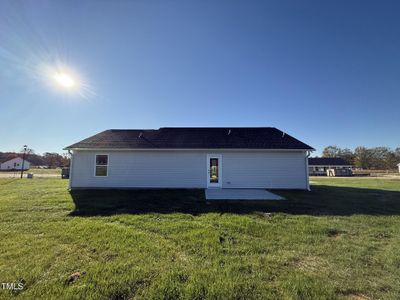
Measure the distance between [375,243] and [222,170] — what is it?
28.3 feet

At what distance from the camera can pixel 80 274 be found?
9.84 ft

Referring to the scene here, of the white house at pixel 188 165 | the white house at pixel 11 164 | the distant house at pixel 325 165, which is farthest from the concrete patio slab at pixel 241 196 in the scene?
the white house at pixel 11 164

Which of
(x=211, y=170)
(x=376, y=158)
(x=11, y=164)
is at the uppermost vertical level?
(x=376, y=158)

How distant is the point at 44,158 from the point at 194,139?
8922 centimetres

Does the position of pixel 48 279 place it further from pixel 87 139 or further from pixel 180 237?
pixel 87 139

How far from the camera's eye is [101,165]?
Result: 41.5 feet

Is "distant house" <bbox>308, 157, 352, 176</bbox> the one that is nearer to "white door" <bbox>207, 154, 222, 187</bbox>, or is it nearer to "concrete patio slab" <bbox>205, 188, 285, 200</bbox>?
"white door" <bbox>207, 154, 222, 187</bbox>

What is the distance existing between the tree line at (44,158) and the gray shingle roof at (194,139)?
5080 centimetres

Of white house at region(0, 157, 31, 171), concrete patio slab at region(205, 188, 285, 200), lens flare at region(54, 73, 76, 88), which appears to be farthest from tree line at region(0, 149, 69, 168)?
concrete patio slab at region(205, 188, 285, 200)

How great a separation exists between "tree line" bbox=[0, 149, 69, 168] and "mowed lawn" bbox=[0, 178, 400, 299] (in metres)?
59.6

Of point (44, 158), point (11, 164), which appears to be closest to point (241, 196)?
point (11, 164)

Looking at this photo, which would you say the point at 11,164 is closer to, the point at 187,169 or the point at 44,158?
the point at 44,158

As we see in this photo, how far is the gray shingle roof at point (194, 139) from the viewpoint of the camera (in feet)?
41.6

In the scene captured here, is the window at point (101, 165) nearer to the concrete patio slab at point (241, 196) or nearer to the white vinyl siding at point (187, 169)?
the white vinyl siding at point (187, 169)
